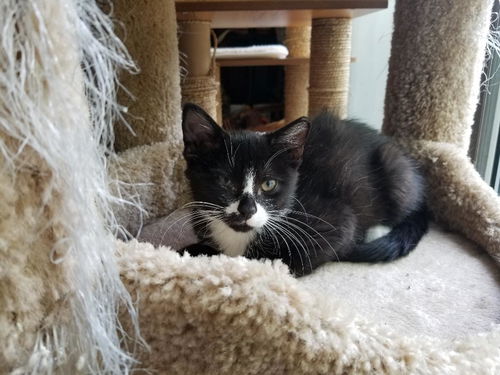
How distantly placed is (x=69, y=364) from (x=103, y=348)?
0.05 metres

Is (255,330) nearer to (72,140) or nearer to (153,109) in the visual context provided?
(72,140)

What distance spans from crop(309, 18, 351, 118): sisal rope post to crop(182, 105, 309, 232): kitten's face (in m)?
0.93

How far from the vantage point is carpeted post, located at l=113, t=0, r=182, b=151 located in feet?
3.95

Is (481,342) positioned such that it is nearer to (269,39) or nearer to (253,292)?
(253,292)

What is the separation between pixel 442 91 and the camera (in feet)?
3.94

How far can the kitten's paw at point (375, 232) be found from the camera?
1.11m

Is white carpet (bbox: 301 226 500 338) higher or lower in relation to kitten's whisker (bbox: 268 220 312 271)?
lower

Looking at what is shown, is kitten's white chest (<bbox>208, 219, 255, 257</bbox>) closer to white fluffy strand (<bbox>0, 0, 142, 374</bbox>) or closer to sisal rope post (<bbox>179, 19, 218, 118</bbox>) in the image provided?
white fluffy strand (<bbox>0, 0, 142, 374</bbox>)

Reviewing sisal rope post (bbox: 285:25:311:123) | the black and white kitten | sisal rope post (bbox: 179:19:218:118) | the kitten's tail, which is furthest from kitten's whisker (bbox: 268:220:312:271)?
sisal rope post (bbox: 285:25:311:123)

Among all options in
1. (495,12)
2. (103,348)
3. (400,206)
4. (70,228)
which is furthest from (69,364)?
(495,12)

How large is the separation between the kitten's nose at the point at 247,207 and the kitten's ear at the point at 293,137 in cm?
15

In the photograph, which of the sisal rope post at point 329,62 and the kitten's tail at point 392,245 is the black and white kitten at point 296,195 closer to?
the kitten's tail at point 392,245

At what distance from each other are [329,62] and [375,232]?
39.0 inches

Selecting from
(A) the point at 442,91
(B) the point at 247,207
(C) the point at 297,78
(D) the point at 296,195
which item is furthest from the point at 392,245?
(C) the point at 297,78
